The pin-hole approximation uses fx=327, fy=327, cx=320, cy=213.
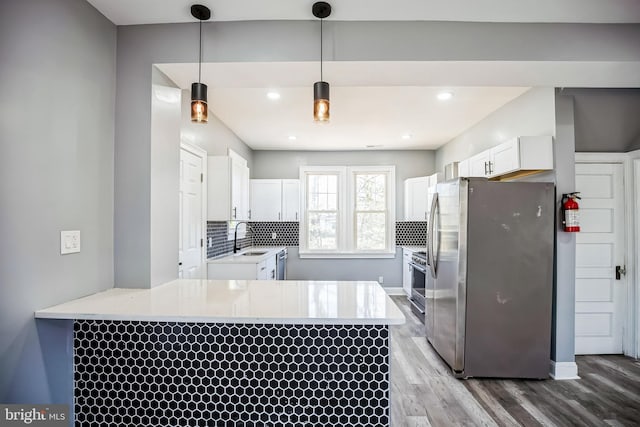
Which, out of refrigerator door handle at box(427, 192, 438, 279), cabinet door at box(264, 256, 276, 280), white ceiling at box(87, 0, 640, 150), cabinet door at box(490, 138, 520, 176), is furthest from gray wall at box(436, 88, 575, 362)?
cabinet door at box(264, 256, 276, 280)

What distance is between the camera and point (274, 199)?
5.56 metres

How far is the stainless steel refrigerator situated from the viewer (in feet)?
8.89

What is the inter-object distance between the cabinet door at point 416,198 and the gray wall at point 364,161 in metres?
0.22

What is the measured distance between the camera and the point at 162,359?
5.30 feet

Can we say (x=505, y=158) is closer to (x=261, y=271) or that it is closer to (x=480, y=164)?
(x=480, y=164)

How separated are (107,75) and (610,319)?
4677 mm

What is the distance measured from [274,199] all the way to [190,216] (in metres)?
2.39

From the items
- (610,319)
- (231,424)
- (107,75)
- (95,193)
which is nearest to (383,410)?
(231,424)

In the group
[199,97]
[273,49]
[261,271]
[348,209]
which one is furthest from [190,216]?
[348,209]

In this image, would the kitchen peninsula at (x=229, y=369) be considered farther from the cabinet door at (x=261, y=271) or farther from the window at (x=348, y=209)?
the window at (x=348, y=209)

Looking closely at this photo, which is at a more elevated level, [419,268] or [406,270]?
[419,268]

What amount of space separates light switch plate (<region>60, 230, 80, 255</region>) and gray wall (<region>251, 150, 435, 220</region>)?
4.29 m

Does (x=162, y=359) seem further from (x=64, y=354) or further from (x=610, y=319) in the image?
(x=610, y=319)

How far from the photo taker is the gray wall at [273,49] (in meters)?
1.95
